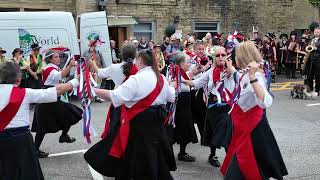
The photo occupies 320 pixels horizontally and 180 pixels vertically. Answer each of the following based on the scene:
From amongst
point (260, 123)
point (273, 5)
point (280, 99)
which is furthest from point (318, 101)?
point (273, 5)

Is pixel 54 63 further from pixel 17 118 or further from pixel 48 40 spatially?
pixel 48 40

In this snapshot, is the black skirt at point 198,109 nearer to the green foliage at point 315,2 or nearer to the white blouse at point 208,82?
the white blouse at point 208,82

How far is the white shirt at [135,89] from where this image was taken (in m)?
4.98

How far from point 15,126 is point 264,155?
2.40m

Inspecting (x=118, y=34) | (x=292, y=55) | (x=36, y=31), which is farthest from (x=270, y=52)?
(x=36, y=31)

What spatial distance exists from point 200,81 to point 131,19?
46.7 feet

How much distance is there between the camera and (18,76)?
4801 mm

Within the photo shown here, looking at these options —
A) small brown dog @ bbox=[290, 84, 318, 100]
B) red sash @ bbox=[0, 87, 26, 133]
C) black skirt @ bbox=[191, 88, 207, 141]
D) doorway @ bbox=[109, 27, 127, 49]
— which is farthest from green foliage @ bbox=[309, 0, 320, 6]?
red sash @ bbox=[0, 87, 26, 133]

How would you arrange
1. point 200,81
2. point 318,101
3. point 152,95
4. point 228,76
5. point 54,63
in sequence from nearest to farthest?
1. point 152,95
2. point 228,76
3. point 200,81
4. point 54,63
5. point 318,101

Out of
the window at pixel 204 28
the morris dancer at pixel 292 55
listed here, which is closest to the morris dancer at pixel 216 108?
the morris dancer at pixel 292 55

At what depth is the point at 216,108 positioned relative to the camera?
6.83 metres

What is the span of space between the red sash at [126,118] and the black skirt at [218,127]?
1392 mm

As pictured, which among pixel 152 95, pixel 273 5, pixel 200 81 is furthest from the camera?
pixel 273 5

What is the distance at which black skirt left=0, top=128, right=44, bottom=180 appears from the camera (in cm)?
471
